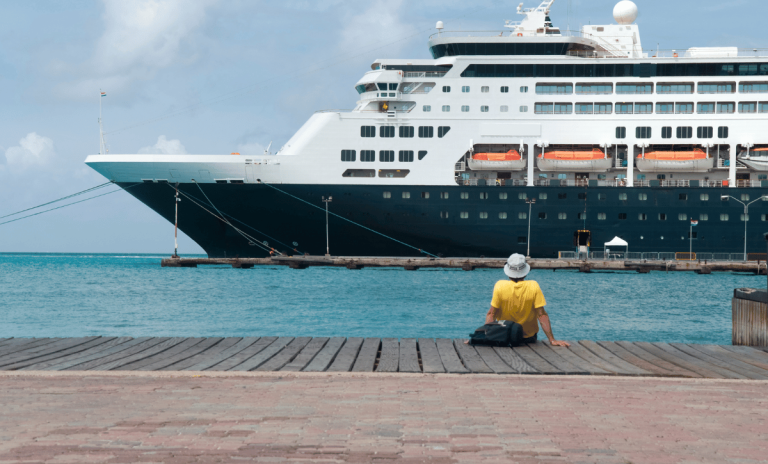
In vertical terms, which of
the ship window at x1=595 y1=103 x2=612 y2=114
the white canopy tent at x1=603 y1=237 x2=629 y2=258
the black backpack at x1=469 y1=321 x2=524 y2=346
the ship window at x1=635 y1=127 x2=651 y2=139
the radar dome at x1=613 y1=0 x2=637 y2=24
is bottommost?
the white canopy tent at x1=603 y1=237 x2=629 y2=258

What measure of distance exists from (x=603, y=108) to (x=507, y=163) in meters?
6.53

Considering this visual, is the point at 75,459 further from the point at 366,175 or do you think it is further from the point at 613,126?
the point at 613,126

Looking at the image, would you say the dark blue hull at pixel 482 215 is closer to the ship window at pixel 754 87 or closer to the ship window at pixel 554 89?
the ship window at pixel 554 89

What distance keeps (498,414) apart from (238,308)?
19.7 meters

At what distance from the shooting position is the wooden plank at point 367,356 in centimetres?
668

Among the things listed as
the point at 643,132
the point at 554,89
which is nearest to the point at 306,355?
the point at 554,89

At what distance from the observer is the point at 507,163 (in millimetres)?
38938

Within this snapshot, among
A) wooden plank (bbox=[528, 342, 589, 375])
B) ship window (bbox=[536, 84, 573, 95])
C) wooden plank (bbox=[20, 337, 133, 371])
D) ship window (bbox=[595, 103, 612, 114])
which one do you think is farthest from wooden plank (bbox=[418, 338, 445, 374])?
ship window (bbox=[595, 103, 612, 114])

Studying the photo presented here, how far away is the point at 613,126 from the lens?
3975 cm

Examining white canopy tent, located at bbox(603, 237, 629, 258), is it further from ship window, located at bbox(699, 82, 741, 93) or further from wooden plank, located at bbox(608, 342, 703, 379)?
wooden plank, located at bbox(608, 342, 703, 379)

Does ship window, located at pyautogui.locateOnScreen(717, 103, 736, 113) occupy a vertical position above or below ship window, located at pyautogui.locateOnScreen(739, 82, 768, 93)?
below

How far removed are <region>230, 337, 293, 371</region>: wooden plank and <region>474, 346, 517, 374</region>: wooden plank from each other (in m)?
2.22

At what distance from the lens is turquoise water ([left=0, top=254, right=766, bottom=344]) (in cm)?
1836

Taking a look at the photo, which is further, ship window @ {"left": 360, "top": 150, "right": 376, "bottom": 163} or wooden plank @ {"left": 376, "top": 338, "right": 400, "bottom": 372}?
ship window @ {"left": 360, "top": 150, "right": 376, "bottom": 163}
